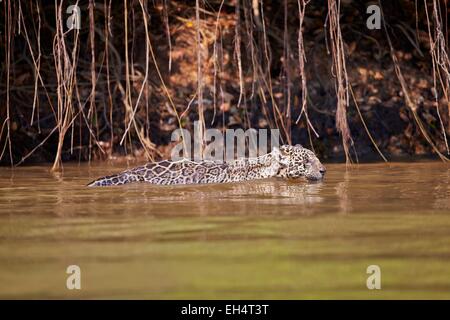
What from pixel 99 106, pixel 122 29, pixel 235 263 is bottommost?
pixel 235 263

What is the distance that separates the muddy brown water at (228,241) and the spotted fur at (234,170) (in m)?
0.63

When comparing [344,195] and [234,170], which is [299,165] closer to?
[234,170]

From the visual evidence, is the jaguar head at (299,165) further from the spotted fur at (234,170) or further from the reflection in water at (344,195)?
the reflection in water at (344,195)

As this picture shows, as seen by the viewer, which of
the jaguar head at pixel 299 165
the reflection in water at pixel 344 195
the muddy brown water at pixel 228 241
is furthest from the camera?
the jaguar head at pixel 299 165

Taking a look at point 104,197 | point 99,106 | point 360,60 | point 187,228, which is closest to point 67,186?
point 104,197

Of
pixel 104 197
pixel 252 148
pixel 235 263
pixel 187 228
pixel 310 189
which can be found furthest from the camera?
pixel 252 148

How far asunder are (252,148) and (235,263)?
525cm

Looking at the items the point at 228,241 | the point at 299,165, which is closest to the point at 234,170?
the point at 299,165

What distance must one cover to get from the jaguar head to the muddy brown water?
0.55 metres

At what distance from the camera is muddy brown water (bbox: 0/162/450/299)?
287 centimetres

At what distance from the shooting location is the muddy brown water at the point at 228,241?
287cm

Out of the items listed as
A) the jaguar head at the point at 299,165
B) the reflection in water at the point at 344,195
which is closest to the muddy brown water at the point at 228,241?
the reflection in water at the point at 344,195

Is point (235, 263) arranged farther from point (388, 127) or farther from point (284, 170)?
point (388, 127)

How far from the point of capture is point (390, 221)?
13.6ft
